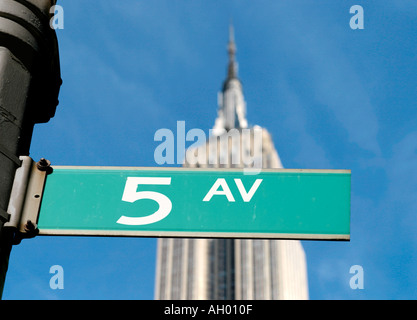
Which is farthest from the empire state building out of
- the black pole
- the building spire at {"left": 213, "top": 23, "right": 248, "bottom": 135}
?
the black pole

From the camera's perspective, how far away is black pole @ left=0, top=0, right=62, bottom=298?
367 centimetres

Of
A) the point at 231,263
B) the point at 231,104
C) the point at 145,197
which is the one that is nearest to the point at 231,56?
the point at 231,104

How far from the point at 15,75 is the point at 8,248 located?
38.4 inches

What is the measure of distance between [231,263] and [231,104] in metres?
47.2

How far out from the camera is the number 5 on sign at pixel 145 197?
12.9ft

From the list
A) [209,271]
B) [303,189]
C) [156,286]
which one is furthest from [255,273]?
[303,189]

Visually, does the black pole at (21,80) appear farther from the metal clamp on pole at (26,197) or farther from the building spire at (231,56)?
the building spire at (231,56)

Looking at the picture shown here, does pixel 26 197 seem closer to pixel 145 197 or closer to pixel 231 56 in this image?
pixel 145 197

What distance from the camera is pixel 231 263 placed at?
5281 inches

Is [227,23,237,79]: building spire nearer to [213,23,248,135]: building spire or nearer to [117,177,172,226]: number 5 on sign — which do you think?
[213,23,248,135]: building spire

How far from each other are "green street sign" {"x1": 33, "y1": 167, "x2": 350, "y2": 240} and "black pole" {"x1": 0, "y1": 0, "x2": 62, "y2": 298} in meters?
0.29

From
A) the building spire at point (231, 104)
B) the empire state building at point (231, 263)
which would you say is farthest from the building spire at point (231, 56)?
the empire state building at point (231, 263)

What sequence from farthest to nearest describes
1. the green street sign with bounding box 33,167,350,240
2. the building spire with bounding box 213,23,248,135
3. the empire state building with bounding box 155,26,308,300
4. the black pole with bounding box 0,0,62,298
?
the building spire with bounding box 213,23,248,135, the empire state building with bounding box 155,26,308,300, the green street sign with bounding box 33,167,350,240, the black pole with bounding box 0,0,62,298
